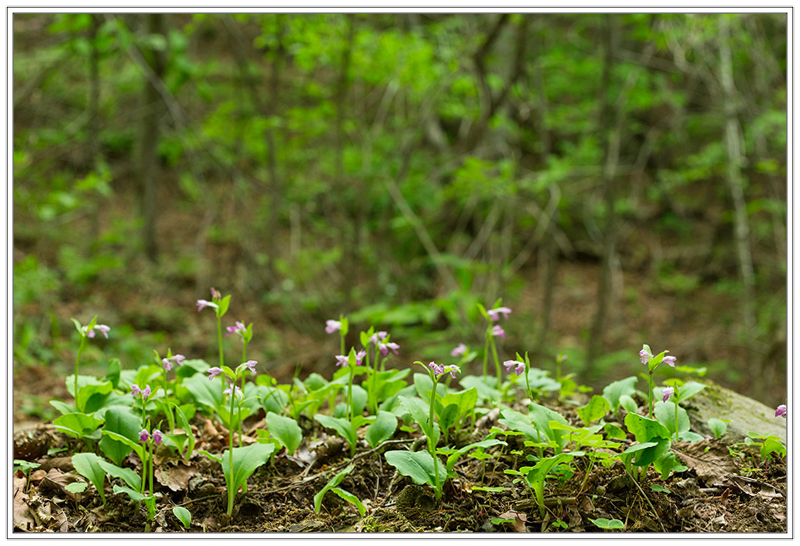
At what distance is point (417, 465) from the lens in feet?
5.18

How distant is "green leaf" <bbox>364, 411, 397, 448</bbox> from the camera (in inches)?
71.6

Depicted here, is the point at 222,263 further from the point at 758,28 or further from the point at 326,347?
the point at 758,28

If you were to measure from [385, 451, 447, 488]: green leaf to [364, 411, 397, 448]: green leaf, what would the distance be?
224mm

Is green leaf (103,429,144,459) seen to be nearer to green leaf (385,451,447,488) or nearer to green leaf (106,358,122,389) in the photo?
green leaf (106,358,122,389)

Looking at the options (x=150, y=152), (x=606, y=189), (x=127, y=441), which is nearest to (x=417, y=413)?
(x=127, y=441)

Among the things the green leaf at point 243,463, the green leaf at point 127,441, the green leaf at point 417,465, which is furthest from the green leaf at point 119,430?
the green leaf at point 417,465

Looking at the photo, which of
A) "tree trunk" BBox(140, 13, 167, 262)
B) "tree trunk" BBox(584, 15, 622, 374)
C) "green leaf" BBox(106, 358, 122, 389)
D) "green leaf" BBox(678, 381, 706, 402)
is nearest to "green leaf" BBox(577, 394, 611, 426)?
"green leaf" BBox(678, 381, 706, 402)

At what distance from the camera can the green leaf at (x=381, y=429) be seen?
182cm

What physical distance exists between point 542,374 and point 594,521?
2.53 feet

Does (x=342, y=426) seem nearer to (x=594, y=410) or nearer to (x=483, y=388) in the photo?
(x=483, y=388)

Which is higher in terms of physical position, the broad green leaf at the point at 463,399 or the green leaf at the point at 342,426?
the broad green leaf at the point at 463,399

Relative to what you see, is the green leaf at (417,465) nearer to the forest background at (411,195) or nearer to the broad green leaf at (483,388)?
the broad green leaf at (483,388)

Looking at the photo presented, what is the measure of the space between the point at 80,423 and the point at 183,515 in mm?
515

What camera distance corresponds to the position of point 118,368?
2.09 m
